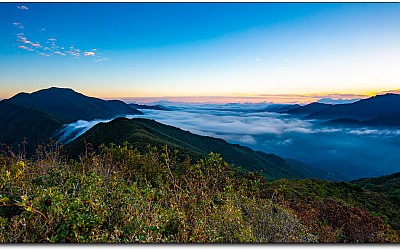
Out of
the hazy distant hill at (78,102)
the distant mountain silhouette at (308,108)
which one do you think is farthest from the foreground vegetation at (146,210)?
the distant mountain silhouette at (308,108)

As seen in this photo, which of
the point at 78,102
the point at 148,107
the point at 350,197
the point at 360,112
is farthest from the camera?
the point at 350,197

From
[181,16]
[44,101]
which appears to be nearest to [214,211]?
[181,16]

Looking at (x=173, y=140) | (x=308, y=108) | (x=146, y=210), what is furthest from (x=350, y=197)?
(x=173, y=140)

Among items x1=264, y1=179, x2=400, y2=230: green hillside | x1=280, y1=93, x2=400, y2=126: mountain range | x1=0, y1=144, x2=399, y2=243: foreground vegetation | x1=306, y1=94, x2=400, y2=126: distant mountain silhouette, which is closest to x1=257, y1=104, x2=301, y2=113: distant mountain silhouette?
x1=280, y1=93, x2=400, y2=126: mountain range

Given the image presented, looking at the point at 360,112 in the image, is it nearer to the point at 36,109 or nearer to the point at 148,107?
the point at 148,107

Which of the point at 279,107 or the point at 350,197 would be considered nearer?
the point at 279,107

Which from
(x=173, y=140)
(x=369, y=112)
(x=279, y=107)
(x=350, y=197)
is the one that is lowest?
(x=350, y=197)
